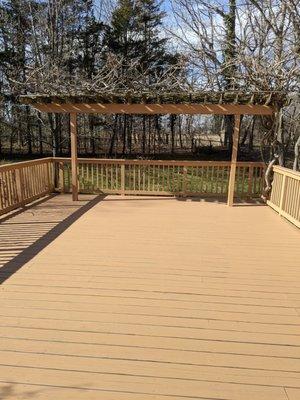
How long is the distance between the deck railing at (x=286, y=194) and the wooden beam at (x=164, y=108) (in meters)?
1.28

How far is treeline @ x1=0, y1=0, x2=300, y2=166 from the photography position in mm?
7574

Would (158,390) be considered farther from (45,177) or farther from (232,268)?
(45,177)

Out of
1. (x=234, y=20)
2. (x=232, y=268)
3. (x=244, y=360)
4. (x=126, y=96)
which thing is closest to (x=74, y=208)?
(x=126, y=96)

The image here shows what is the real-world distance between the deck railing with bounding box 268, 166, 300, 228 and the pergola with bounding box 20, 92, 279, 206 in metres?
0.99

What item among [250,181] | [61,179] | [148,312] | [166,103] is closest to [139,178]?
[61,179]

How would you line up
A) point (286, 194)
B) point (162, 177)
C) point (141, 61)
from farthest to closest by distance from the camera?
point (141, 61) → point (162, 177) → point (286, 194)

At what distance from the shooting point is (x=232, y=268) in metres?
4.11

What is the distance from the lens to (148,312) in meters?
3.04

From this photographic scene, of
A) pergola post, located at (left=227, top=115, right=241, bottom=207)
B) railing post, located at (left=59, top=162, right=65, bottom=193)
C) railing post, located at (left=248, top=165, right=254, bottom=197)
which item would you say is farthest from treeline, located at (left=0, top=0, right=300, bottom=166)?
railing post, located at (left=59, top=162, right=65, bottom=193)

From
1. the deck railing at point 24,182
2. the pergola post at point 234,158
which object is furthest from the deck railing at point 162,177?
the pergola post at point 234,158

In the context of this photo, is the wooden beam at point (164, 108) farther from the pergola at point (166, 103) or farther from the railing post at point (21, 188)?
the railing post at point (21, 188)

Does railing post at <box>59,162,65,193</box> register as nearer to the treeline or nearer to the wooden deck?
the treeline

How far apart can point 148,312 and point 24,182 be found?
4.90 metres

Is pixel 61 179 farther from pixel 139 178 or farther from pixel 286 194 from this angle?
pixel 286 194
